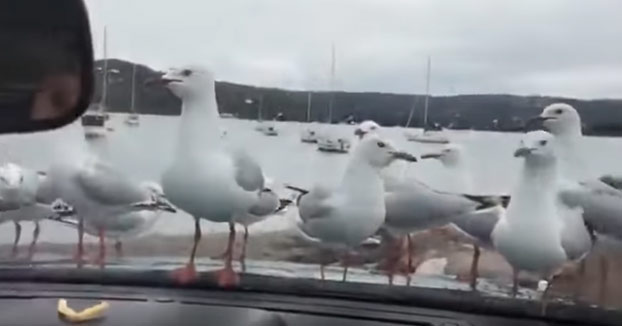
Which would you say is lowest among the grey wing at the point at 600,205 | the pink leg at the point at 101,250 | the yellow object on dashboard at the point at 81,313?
the yellow object on dashboard at the point at 81,313

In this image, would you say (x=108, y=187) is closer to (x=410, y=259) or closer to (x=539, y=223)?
(x=410, y=259)

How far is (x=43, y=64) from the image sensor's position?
1.11 meters

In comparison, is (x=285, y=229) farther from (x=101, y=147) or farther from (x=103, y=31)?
(x=103, y=31)

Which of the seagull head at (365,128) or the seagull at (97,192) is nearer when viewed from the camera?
the seagull head at (365,128)

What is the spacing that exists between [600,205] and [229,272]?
1045 millimetres

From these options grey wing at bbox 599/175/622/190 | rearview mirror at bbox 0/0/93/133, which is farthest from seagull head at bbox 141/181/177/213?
rearview mirror at bbox 0/0/93/133

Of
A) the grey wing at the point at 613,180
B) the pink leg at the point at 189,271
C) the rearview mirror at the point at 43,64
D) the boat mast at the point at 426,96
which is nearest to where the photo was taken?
the rearview mirror at the point at 43,64

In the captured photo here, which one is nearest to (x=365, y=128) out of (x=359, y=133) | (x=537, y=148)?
(x=359, y=133)

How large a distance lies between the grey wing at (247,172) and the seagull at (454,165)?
0.46 metres

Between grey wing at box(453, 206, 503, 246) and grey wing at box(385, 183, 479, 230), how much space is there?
3 cm

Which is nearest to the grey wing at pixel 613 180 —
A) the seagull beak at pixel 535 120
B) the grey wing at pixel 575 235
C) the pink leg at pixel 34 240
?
the grey wing at pixel 575 235

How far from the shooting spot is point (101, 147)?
2.70 m

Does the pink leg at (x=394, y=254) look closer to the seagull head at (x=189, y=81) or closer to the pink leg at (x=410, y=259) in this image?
the pink leg at (x=410, y=259)

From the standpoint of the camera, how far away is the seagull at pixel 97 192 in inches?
107
